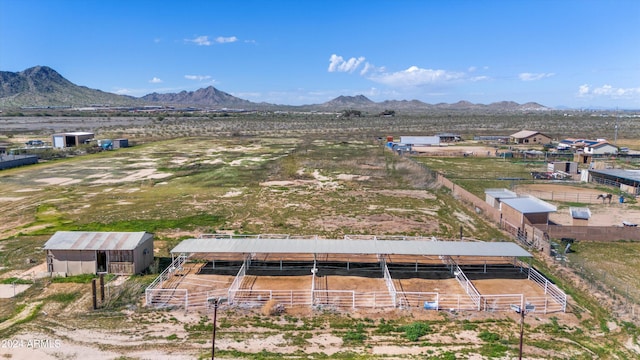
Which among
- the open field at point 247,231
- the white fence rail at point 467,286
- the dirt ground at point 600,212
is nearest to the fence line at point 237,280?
the open field at point 247,231

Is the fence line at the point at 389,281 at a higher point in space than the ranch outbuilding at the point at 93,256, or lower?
lower

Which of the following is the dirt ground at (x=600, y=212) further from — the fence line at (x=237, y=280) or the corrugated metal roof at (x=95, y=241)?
the corrugated metal roof at (x=95, y=241)

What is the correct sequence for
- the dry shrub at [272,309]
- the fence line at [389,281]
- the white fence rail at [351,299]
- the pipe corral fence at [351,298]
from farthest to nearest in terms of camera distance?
the fence line at [389,281] < the white fence rail at [351,299] < the pipe corral fence at [351,298] < the dry shrub at [272,309]

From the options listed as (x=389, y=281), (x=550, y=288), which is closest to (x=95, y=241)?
(x=389, y=281)

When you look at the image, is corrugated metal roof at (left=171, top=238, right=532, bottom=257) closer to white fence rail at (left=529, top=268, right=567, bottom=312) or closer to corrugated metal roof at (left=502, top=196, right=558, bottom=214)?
white fence rail at (left=529, top=268, right=567, bottom=312)

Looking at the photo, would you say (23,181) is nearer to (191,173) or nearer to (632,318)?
(191,173)

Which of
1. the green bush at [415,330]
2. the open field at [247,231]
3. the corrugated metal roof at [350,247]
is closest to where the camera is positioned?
the open field at [247,231]

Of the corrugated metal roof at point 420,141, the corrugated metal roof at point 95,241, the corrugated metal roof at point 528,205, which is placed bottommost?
the corrugated metal roof at point 95,241

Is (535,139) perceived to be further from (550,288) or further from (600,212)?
(550,288)
